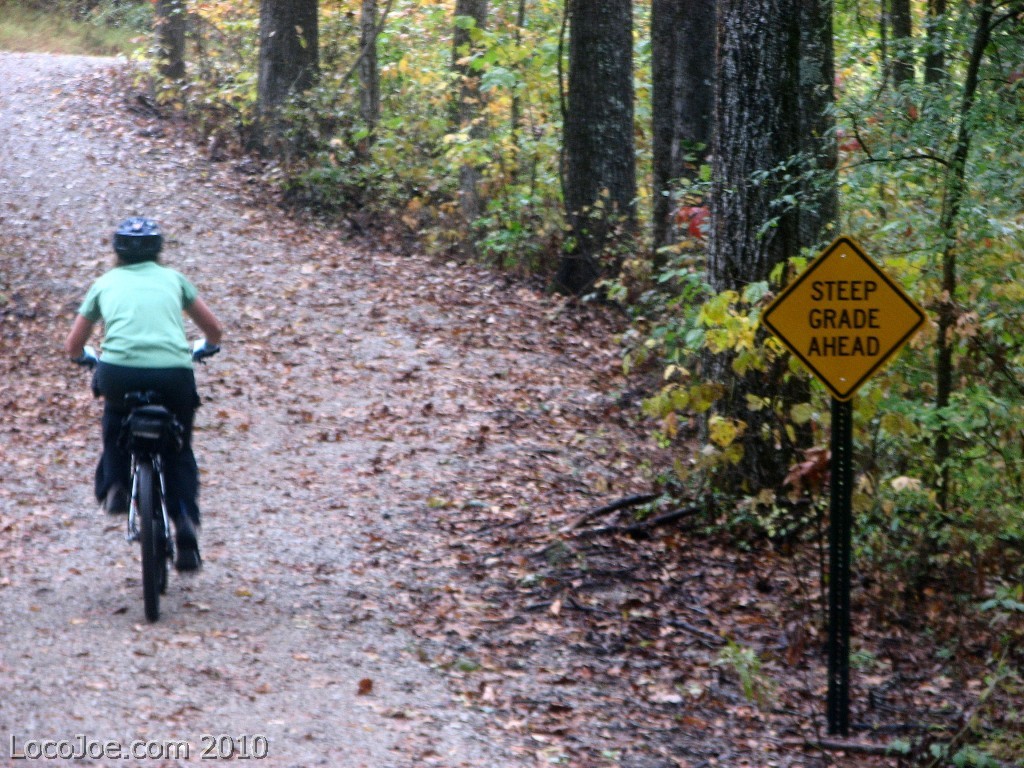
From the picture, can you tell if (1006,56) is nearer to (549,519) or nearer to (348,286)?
(549,519)

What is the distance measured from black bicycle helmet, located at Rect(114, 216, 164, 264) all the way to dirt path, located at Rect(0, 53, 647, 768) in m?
2.10

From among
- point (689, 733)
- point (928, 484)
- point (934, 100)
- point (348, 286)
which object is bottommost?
point (689, 733)

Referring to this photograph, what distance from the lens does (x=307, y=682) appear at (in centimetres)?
599

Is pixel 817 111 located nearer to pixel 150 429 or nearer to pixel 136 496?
pixel 150 429

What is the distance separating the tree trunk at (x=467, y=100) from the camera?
17.0 meters

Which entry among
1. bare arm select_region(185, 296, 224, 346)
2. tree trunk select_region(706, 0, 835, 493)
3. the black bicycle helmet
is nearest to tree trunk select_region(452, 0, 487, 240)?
tree trunk select_region(706, 0, 835, 493)

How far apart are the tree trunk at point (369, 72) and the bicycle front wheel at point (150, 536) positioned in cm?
1240

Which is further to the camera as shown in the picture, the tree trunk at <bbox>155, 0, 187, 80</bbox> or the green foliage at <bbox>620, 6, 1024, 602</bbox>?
the tree trunk at <bbox>155, 0, 187, 80</bbox>

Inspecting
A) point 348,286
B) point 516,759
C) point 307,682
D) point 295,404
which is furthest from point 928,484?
point 348,286

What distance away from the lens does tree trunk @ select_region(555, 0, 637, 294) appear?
46.0ft

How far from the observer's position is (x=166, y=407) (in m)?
6.55

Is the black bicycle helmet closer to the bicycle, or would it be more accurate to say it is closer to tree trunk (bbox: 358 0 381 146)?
the bicycle

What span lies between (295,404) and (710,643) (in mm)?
5754

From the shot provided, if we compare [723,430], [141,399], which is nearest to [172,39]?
[141,399]
